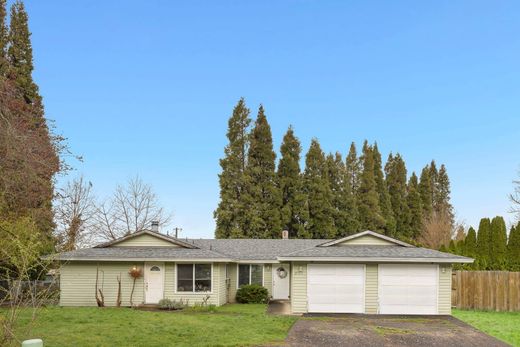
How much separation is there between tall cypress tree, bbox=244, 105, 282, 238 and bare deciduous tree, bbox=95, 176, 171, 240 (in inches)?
367

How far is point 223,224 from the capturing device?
34719 mm

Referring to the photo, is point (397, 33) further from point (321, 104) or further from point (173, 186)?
point (173, 186)

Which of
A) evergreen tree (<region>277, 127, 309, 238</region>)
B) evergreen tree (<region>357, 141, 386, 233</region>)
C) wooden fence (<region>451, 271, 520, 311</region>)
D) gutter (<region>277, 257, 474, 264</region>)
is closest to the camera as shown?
gutter (<region>277, 257, 474, 264</region>)

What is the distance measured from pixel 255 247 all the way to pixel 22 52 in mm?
18490

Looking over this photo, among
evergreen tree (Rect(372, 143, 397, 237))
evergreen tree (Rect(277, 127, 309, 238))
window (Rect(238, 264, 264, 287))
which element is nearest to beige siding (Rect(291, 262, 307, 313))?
window (Rect(238, 264, 264, 287))

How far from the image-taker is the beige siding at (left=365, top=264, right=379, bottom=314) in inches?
715

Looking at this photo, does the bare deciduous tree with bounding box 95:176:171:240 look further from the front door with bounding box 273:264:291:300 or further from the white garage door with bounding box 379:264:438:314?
the white garage door with bounding box 379:264:438:314

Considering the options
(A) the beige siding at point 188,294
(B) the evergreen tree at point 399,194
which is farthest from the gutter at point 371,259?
(B) the evergreen tree at point 399,194

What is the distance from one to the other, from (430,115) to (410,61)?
11.0 feet

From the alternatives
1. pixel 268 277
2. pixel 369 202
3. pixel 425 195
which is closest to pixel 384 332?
pixel 268 277

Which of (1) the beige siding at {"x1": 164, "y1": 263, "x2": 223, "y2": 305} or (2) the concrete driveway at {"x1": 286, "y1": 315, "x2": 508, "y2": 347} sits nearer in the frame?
(2) the concrete driveway at {"x1": 286, "y1": 315, "x2": 508, "y2": 347}

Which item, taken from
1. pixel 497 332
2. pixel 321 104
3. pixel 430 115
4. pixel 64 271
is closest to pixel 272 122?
pixel 321 104

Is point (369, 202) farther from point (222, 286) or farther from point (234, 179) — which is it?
point (222, 286)

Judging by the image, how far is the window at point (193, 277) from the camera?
66.3 feet
